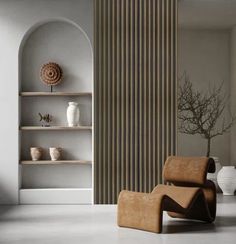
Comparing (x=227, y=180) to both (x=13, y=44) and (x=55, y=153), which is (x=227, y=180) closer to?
(x=55, y=153)

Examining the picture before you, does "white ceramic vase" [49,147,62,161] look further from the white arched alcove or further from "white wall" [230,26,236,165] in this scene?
"white wall" [230,26,236,165]

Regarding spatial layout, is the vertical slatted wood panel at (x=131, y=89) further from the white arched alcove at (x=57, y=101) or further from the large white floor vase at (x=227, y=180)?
the large white floor vase at (x=227, y=180)

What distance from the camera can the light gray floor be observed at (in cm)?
511

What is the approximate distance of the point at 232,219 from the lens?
6219mm

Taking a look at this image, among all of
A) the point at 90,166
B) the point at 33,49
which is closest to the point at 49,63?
the point at 33,49

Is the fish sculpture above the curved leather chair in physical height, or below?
above

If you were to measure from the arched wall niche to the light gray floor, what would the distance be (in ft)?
5.71

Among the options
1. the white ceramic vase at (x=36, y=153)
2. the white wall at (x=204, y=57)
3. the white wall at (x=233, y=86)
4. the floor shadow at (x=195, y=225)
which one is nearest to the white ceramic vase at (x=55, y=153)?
the white ceramic vase at (x=36, y=153)

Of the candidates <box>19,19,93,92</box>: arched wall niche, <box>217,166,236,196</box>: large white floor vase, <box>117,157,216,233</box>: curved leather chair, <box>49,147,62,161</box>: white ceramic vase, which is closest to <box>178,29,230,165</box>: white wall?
<box>217,166,236,196</box>: large white floor vase

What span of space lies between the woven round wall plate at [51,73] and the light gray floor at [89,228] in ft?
5.31

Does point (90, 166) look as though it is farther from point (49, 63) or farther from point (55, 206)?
point (49, 63)

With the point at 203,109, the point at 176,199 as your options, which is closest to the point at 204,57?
the point at 203,109

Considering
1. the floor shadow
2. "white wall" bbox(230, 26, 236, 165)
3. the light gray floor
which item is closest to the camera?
the light gray floor

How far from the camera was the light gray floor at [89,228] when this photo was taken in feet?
16.8
